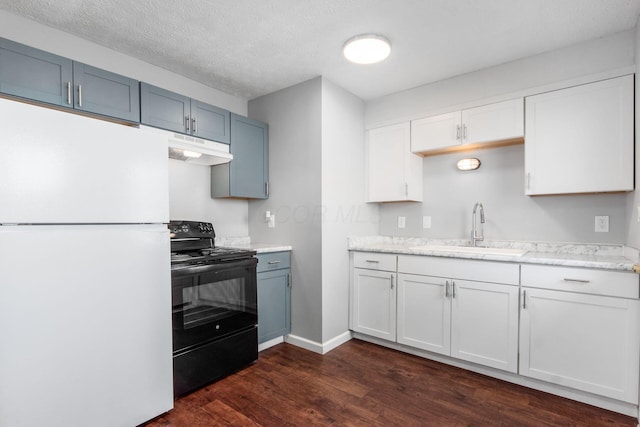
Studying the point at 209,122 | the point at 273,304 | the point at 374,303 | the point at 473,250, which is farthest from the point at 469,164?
the point at 209,122

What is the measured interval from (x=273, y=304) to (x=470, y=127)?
7.33ft

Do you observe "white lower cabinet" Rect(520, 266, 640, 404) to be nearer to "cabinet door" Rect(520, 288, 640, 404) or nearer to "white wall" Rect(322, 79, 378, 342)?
"cabinet door" Rect(520, 288, 640, 404)

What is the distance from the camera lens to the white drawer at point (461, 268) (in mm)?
2244

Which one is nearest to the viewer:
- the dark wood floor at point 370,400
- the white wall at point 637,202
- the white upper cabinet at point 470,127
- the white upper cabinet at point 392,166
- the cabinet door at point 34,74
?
the cabinet door at point 34,74

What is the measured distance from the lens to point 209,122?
2.71 metres

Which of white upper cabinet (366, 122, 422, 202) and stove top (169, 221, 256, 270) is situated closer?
stove top (169, 221, 256, 270)

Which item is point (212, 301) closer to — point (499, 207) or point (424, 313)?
point (424, 313)

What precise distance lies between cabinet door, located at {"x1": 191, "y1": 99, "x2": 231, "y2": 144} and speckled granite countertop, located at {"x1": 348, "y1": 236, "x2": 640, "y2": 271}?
1.49m

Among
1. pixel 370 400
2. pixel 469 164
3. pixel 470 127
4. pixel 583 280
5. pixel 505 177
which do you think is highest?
pixel 470 127

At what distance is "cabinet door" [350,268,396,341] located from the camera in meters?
2.81

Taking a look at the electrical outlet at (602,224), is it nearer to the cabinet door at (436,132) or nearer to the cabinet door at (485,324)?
the cabinet door at (485,324)

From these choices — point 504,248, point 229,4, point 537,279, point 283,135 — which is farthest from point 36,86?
point 504,248

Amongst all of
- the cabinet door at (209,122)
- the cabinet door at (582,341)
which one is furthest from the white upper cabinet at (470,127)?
the cabinet door at (209,122)

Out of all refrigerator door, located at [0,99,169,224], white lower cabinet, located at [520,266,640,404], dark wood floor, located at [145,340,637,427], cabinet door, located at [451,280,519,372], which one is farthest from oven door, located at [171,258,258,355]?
white lower cabinet, located at [520,266,640,404]
